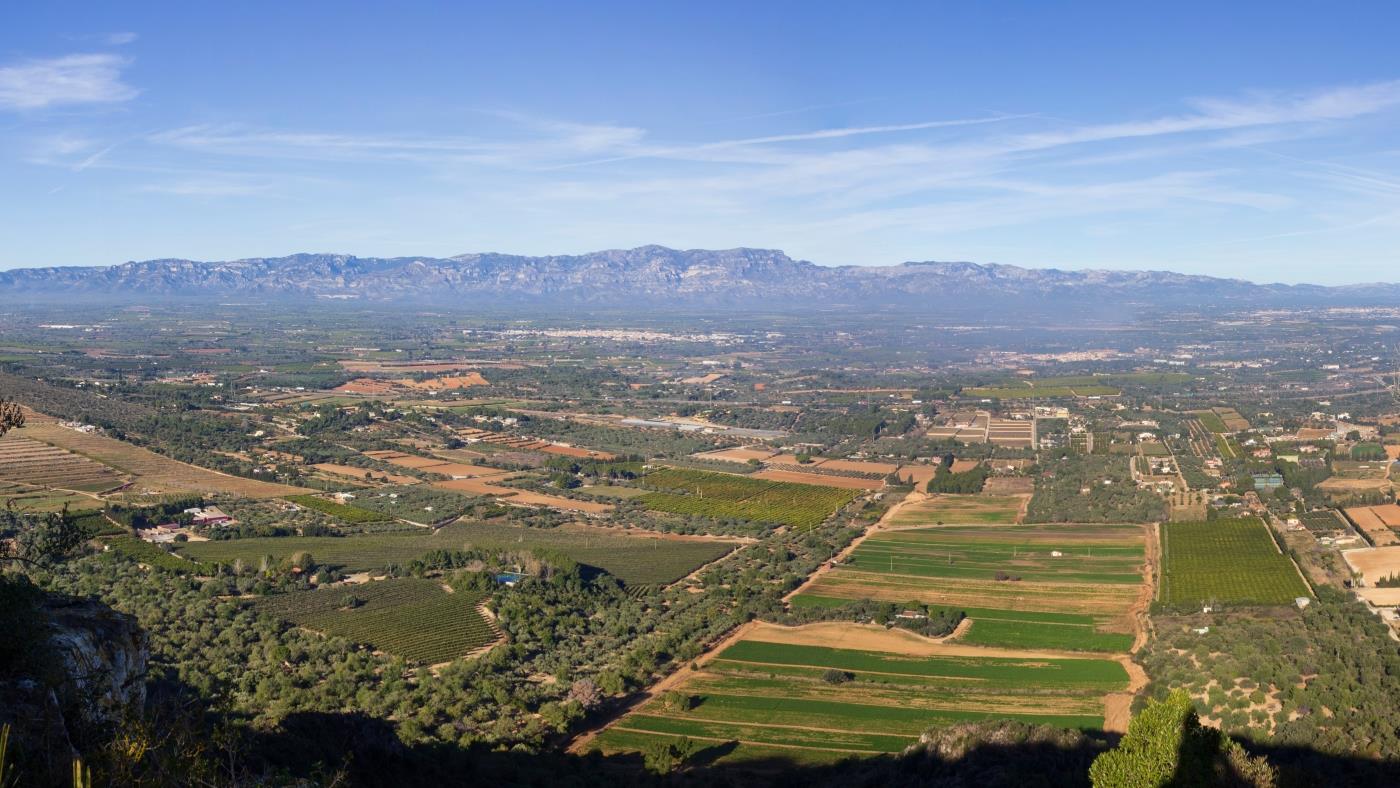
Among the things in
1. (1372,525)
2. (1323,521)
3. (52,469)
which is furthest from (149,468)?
(1372,525)

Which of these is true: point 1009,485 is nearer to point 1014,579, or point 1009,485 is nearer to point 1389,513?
point 1389,513

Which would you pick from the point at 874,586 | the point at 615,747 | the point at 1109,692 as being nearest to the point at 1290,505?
the point at 874,586

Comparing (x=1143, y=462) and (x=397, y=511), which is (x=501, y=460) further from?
(x=1143, y=462)

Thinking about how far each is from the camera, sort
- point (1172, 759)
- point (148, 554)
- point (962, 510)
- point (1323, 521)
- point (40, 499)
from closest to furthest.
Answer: point (1172, 759), point (148, 554), point (1323, 521), point (40, 499), point (962, 510)

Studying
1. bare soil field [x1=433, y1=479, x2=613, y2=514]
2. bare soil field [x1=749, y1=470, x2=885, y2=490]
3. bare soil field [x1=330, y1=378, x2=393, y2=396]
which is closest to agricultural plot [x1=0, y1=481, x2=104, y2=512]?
bare soil field [x1=433, y1=479, x2=613, y2=514]

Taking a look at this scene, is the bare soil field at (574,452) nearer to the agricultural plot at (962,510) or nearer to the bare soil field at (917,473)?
the bare soil field at (917,473)
